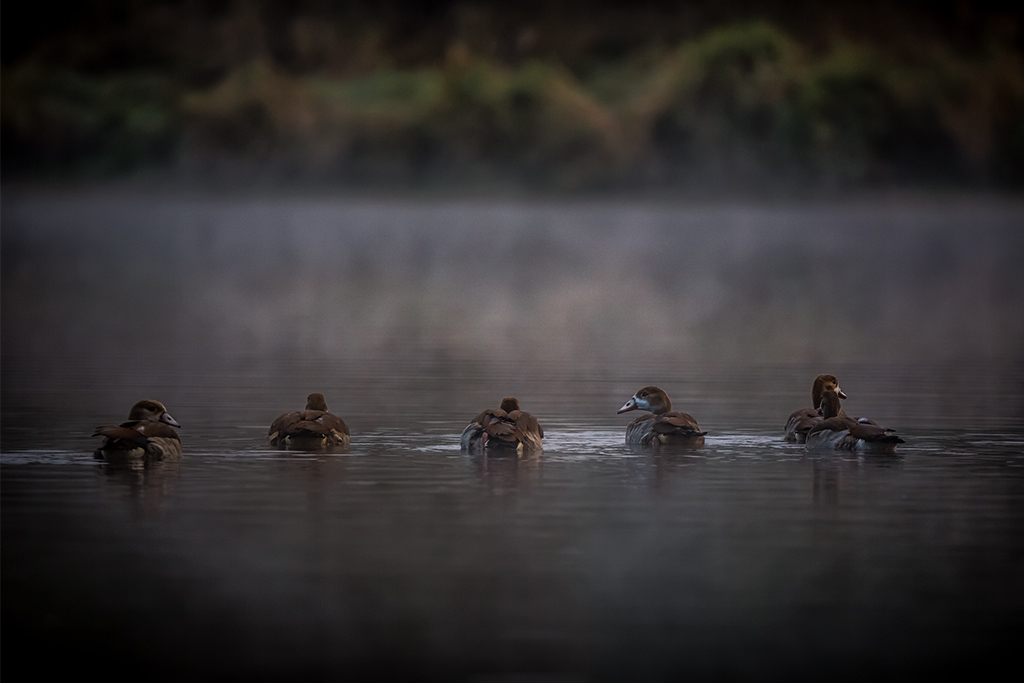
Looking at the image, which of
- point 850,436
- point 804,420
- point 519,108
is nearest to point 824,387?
point 804,420

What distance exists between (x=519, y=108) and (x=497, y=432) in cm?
4620

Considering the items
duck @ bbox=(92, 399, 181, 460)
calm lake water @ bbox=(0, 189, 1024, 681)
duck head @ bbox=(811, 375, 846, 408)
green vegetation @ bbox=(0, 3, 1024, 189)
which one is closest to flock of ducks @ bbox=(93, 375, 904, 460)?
duck @ bbox=(92, 399, 181, 460)

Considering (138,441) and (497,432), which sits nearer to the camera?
(138,441)

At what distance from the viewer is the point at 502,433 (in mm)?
12344

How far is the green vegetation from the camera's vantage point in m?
54.7

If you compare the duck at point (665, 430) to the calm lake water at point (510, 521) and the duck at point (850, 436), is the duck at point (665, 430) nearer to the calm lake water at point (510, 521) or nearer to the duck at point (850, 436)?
the calm lake water at point (510, 521)

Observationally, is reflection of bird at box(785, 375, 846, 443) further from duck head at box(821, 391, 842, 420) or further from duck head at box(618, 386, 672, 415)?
duck head at box(618, 386, 672, 415)

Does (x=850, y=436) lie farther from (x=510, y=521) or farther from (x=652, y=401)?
(x=510, y=521)

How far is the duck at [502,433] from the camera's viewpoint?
1238cm

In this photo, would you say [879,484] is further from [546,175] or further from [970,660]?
[546,175]

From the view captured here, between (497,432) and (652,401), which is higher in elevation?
(652,401)

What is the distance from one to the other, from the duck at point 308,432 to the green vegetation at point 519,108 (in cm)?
4337

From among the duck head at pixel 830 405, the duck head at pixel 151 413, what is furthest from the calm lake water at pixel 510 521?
the duck head at pixel 830 405

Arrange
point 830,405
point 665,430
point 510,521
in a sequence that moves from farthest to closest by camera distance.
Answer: point 830,405
point 665,430
point 510,521
